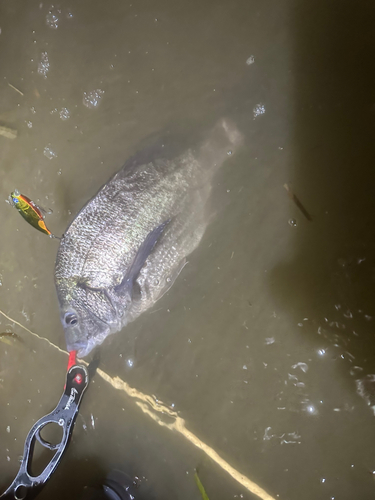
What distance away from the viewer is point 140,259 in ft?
4.34

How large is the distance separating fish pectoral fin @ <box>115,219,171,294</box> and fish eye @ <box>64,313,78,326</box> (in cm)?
23

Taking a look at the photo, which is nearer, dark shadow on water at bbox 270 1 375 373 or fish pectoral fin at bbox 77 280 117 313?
dark shadow on water at bbox 270 1 375 373

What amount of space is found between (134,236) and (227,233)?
17.0 inches

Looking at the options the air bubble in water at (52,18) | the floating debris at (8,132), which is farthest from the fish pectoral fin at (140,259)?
the air bubble in water at (52,18)

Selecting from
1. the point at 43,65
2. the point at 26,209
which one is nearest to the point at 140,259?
the point at 26,209

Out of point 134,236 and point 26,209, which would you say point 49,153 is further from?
point 134,236

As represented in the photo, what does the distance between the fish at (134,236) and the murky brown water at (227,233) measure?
80 mm

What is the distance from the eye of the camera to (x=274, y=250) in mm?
1313

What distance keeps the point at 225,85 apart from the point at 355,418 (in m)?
1.57

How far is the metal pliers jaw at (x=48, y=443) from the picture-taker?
1.44 metres

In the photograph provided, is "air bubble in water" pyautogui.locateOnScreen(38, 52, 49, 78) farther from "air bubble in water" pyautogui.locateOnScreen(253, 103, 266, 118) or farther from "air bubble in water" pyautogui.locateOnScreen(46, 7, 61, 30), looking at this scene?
"air bubble in water" pyautogui.locateOnScreen(253, 103, 266, 118)

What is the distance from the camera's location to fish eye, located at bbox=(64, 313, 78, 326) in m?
1.36

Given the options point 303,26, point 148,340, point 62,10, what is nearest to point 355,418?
point 148,340

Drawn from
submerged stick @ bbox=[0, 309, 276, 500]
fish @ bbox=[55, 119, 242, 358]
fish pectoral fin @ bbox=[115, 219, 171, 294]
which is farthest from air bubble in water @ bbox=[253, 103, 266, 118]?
submerged stick @ bbox=[0, 309, 276, 500]
